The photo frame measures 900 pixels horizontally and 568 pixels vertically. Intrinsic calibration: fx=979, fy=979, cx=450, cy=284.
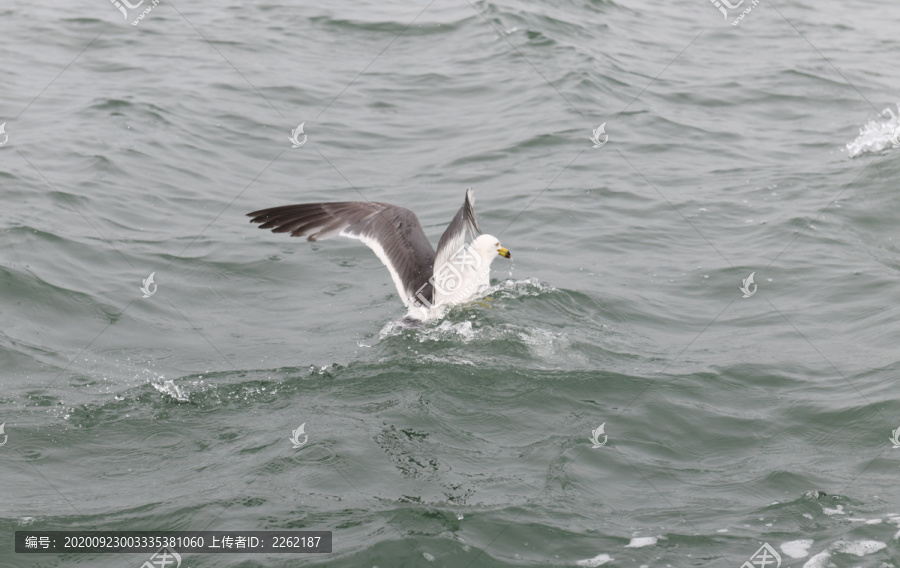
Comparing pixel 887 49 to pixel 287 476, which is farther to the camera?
pixel 887 49

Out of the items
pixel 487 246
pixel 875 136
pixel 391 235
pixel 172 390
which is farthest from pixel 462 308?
pixel 875 136

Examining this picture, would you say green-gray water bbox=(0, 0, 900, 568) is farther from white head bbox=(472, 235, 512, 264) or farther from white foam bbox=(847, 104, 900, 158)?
white head bbox=(472, 235, 512, 264)

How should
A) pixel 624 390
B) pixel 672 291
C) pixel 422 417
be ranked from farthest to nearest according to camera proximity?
1. pixel 672 291
2. pixel 624 390
3. pixel 422 417

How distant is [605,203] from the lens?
11.9 metres

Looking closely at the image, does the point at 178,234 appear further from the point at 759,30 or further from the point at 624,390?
the point at 759,30

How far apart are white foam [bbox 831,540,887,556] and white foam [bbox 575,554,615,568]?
1317 millimetres

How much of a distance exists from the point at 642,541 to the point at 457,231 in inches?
117

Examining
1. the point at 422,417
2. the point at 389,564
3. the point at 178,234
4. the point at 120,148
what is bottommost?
the point at 389,564

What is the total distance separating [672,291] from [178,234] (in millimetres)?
5297

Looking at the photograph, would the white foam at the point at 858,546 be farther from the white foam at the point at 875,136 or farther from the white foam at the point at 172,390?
the white foam at the point at 875,136

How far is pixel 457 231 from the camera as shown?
25.3 ft

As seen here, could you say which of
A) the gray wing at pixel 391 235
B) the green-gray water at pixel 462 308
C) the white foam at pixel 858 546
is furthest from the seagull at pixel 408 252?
the white foam at pixel 858 546

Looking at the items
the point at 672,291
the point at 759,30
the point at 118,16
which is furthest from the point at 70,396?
the point at 759,30

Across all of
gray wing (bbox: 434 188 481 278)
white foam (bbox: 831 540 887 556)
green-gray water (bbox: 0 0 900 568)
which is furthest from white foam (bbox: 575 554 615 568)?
gray wing (bbox: 434 188 481 278)
